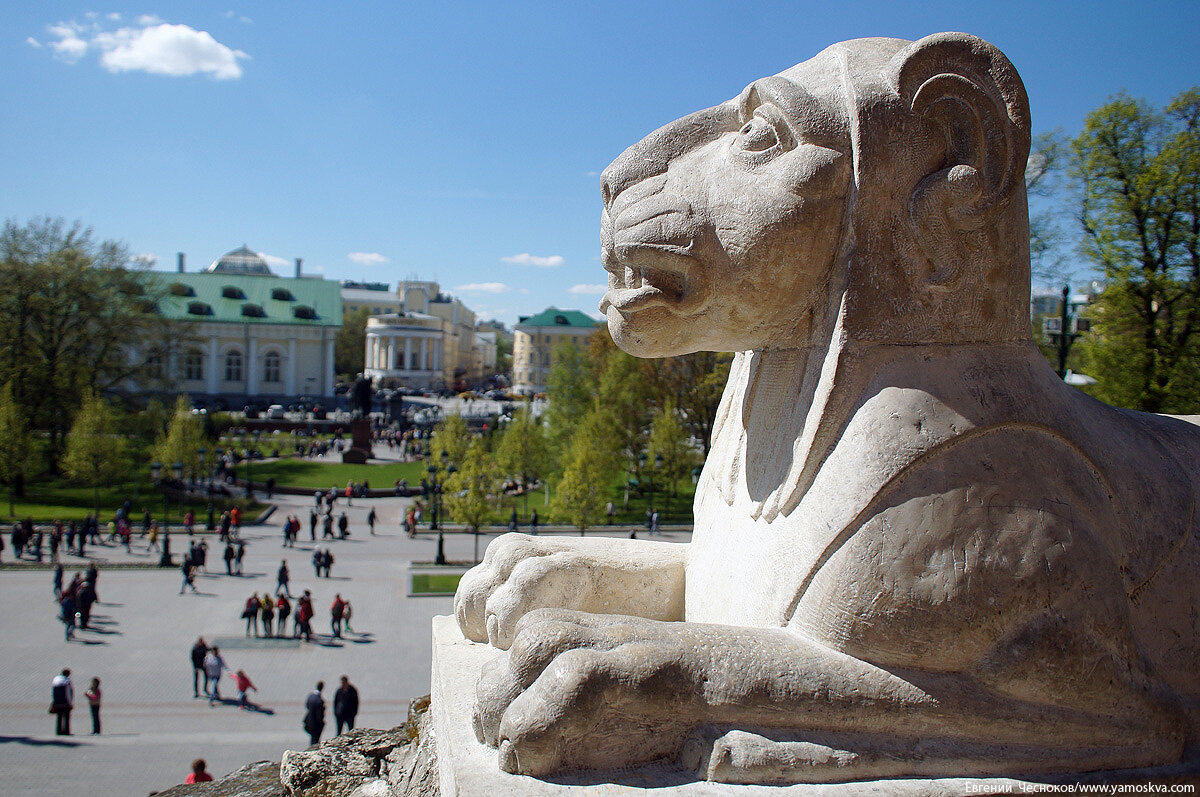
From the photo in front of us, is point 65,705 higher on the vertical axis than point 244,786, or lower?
lower

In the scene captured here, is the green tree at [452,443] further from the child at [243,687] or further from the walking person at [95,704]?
the walking person at [95,704]

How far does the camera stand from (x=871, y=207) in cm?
268

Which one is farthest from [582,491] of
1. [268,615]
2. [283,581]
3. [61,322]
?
[61,322]

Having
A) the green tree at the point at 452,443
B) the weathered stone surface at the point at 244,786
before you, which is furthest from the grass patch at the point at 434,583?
the weathered stone surface at the point at 244,786

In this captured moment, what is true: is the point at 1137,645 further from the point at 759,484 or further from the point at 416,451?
the point at 416,451

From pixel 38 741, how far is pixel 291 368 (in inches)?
2326

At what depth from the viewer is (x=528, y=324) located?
104 m

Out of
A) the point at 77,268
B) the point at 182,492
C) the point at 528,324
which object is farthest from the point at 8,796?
the point at 528,324

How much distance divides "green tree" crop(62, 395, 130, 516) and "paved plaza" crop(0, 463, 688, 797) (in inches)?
277

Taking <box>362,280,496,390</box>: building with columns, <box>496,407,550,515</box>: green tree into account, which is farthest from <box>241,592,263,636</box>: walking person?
<box>362,280,496,390</box>: building with columns

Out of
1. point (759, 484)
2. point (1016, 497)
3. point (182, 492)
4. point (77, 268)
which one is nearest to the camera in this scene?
point (1016, 497)

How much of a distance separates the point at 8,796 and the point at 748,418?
34.6 ft

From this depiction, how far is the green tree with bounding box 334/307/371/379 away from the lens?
10781cm

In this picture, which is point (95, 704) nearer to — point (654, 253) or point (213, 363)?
point (654, 253)
